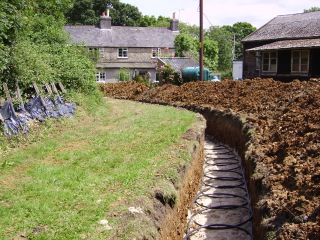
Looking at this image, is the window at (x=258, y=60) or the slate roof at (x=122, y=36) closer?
the window at (x=258, y=60)

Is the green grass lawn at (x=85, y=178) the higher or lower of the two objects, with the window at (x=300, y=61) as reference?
lower

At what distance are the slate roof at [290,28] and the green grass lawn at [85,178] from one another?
20.4 metres

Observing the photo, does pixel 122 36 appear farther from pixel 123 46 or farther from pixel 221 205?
pixel 221 205

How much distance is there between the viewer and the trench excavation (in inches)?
346

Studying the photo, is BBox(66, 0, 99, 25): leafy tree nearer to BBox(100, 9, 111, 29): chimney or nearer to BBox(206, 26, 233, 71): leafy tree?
BBox(206, 26, 233, 71): leafy tree

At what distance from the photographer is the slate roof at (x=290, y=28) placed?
30703 mm

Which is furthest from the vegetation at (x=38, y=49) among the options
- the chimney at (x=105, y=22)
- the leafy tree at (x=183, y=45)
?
the leafy tree at (x=183, y=45)

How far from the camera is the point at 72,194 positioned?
7215 mm

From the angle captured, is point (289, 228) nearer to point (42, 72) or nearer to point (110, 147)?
point (110, 147)

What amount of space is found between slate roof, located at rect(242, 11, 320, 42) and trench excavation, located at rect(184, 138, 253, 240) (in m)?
18.9

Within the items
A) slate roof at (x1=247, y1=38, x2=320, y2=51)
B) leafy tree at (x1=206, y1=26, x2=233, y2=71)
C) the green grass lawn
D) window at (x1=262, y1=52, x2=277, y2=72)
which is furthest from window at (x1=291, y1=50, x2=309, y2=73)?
leafy tree at (x1=206, y1=26, x2=233, y2=71)

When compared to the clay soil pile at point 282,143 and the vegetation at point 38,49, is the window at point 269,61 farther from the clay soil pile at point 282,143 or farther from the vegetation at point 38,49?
the vegetation at point 38,49

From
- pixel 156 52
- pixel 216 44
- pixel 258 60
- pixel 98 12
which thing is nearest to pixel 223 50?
pixel 216 44

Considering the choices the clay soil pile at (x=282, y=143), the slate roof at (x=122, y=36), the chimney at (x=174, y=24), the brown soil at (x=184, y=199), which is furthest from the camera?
the chimney at (x=174, y=24)
